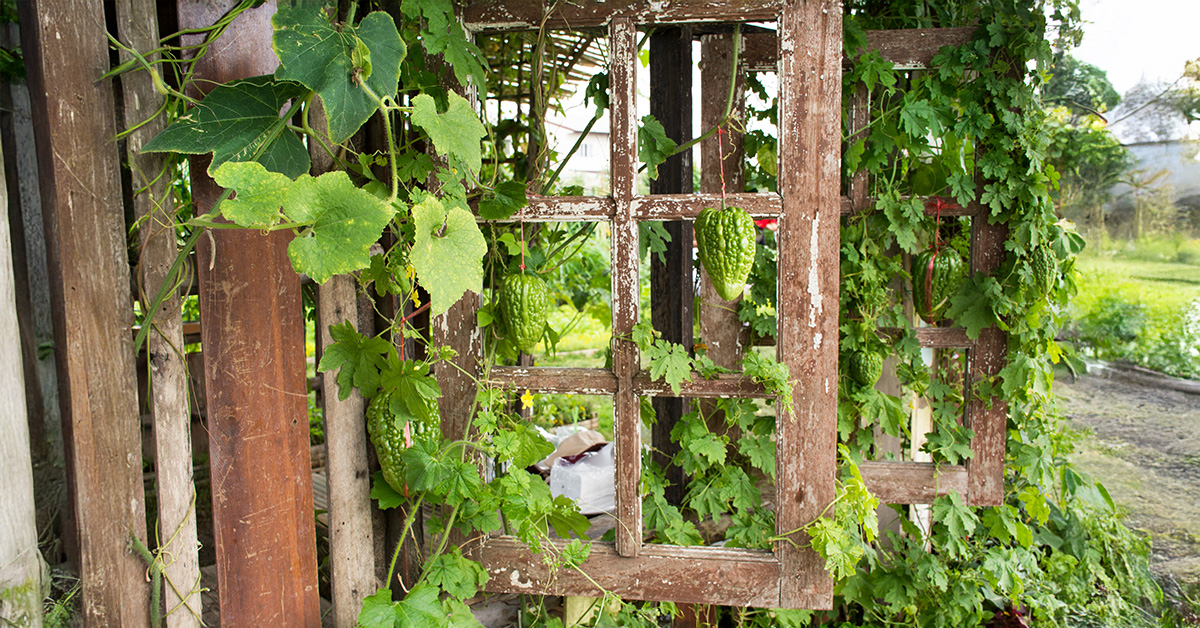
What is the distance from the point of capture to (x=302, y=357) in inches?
57.0

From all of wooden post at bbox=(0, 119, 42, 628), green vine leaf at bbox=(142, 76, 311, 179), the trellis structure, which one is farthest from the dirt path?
wooden post at bbox=(0, 119, 42, 628)

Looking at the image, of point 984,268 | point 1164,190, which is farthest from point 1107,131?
point 984,268

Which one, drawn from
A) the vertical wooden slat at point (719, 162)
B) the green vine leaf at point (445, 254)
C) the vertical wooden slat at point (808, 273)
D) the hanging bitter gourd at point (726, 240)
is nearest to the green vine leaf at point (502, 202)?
the green vine leaf at point (445, 254)

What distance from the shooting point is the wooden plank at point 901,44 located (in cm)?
234

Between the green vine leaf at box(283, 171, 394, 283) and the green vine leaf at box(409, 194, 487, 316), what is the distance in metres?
0.07

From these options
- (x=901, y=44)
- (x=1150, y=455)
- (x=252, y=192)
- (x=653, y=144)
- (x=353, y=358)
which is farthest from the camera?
(x=1150, y=455)

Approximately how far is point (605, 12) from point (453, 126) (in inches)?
18.0

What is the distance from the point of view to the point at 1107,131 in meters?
4.05

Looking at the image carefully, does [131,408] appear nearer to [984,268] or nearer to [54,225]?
[54,225]

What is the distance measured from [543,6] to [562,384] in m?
0.79

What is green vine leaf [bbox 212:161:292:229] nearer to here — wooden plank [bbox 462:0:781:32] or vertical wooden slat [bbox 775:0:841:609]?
wooden plank [bbox 462:0:781:32]

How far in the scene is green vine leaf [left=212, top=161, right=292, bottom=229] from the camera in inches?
40.7

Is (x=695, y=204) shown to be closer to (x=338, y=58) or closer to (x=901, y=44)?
A: (x=338, y=58)

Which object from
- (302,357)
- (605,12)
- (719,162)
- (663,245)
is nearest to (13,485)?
(302,357)
